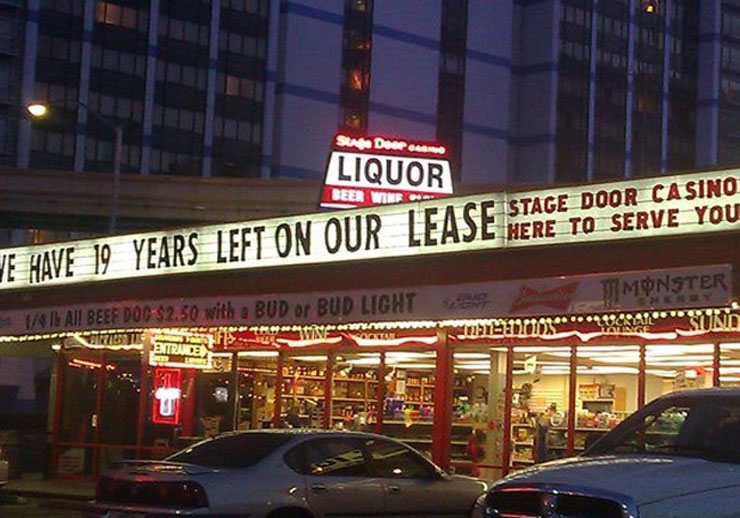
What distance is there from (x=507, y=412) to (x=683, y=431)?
12290 millimetres

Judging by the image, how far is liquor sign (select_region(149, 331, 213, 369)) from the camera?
24984 millimetres

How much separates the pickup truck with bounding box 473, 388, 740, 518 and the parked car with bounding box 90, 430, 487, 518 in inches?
157

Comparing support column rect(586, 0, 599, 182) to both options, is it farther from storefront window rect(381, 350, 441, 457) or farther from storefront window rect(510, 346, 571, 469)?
storefront window rect(510, 346, 571, 469)

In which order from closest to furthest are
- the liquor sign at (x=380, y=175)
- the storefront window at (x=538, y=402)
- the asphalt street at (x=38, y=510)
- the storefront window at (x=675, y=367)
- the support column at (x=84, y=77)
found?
1. the storefront window at (x=675, y=367)
2. the storefront window at (x=538, y=402)
3. the asphalt street at (x=38, y=510)
4. the liquor sign at (x=380, y=175)
5. the support column at (x=84, y=77)

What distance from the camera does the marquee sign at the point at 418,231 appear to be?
18.1 m

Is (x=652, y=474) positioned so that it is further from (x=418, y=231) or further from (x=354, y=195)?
(x=354, y=195)

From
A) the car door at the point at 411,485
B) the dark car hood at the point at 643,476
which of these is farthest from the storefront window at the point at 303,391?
the dark car hood at the point at 643,476

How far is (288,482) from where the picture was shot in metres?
13.0

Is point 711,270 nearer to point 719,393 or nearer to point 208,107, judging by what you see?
point 719,393

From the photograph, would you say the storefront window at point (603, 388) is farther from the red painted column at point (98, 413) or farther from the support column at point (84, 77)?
the support column at point (84, 77)

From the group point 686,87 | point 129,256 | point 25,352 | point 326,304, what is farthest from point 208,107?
point 326,304

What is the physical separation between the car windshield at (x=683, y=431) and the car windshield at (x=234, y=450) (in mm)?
4403

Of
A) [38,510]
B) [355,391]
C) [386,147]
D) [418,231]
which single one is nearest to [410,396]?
[355,391]

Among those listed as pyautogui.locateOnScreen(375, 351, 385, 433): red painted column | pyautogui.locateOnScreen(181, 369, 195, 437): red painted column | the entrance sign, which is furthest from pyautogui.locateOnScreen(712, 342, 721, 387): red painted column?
pyautogui.locateOnScreen(181, 369, 195, 437): red painted column
